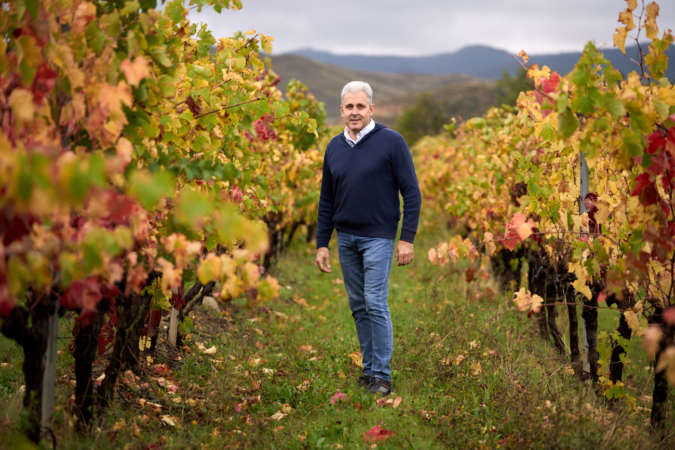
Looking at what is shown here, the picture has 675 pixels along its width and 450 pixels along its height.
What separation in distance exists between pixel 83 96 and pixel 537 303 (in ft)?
7.28

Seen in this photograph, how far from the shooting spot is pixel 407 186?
3305 millimetres

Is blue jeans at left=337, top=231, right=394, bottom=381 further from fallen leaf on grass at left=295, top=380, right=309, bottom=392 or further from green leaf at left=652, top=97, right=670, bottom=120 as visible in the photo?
green leaf at left=652, top=97, right=670, bottom=120

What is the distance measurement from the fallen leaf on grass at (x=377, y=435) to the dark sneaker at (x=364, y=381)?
69cm

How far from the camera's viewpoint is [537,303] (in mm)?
2473

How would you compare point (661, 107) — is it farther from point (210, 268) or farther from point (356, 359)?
point (356, 359)

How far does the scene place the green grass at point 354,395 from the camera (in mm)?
2555

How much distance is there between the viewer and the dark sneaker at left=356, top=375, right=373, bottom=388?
11.3 ft

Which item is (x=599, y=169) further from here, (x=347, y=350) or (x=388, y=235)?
(x=347, y=350)

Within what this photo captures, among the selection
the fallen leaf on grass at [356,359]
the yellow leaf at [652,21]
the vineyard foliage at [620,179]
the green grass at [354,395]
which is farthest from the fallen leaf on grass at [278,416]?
the yellow leaf at [652,21]

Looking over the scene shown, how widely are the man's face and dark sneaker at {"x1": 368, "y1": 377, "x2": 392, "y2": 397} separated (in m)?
1.74

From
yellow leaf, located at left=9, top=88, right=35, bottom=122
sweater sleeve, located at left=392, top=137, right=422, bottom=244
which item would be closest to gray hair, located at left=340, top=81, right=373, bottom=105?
sweater sleeve, located at left=392, top=137, right=422, bottom=244

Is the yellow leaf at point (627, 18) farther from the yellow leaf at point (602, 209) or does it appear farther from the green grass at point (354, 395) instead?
the green grass at point (354, 395)

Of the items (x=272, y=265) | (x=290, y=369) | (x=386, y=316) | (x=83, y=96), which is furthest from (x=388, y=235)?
(x=272, y=265)

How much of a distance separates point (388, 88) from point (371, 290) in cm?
13058
